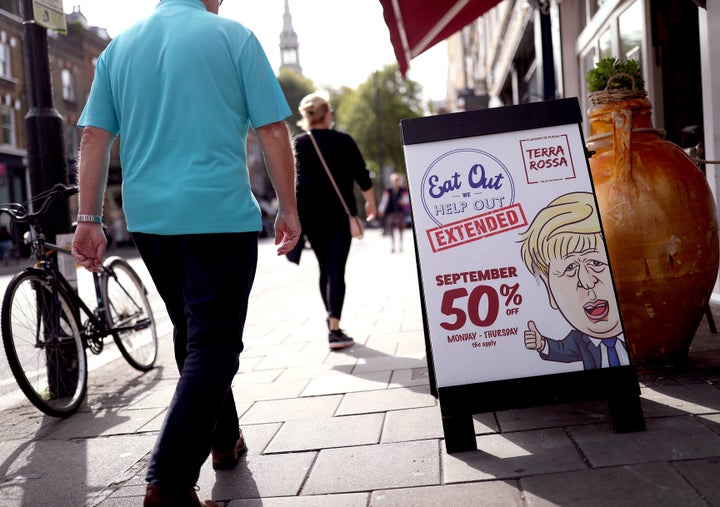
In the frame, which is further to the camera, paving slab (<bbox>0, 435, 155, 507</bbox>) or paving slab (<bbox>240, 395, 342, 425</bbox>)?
paving slab (<bbox>240, 395, 342, 425</bbox>)

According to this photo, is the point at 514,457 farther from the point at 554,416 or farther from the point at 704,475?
the point at 704,475

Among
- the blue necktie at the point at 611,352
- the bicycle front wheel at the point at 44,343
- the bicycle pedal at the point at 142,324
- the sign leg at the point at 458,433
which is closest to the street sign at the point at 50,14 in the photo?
the bicycle front wheel at the point at 44,343

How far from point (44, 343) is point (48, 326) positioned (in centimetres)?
15

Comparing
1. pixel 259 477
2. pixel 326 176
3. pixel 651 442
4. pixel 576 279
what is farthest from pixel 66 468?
pixel 326 176

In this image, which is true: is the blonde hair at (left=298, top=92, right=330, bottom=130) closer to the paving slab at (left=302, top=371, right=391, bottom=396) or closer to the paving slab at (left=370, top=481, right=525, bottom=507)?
the paving slab at (left=302, top=371, right=391, bottom=396)

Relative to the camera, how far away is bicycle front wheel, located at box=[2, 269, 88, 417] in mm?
3850

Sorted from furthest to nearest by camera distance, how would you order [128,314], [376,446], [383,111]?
[383,111] < [128,314] < [376,446]

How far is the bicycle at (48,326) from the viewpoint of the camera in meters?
3.89

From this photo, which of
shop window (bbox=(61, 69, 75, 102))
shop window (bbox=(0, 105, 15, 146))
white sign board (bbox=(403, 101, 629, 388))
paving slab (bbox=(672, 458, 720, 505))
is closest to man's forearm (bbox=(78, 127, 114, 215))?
white sign board (bbox=(403, 101, 629, 388))

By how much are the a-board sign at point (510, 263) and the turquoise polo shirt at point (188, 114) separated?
0.70m

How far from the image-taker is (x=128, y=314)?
203 inches

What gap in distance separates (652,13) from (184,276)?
5.19 m

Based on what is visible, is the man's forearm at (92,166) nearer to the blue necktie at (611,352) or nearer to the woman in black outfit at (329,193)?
the blue necktie at (611,352)

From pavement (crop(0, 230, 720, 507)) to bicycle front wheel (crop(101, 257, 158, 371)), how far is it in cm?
24
